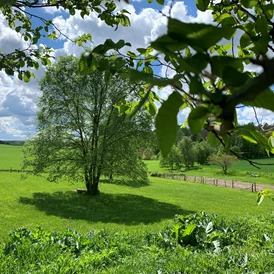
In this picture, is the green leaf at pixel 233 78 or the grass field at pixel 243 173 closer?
the green leaf at pixel 233 78

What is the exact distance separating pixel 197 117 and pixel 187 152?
183ft

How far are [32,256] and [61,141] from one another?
14.7 m

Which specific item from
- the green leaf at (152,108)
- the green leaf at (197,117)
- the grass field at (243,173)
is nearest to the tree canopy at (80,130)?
the green leaf at (152,108)

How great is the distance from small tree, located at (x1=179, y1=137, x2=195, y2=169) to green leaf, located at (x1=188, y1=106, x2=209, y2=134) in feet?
174

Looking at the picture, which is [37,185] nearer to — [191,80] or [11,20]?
[11,20]

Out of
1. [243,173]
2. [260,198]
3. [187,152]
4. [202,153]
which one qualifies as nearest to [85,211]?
[260,198]

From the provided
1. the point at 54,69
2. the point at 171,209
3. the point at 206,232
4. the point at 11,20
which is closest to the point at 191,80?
the point at 11,20

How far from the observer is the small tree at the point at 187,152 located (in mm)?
54062

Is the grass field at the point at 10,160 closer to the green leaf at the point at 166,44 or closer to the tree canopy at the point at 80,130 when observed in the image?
the tree canopy at the point at 80,130

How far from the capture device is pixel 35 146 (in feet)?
62.9

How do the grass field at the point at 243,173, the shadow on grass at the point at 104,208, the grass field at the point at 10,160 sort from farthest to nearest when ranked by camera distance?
1. the grass field at the point at 10,160
2. the grass field at the point at 243,173
3. the shadow on grass at the point at 104,208

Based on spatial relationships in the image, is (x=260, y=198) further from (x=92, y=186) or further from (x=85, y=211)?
(x=92, y=186)

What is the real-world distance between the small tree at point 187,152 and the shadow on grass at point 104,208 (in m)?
32.9

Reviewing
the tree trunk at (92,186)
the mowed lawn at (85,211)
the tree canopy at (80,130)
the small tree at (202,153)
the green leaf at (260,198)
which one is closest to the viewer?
the green leaf at (260,198)
